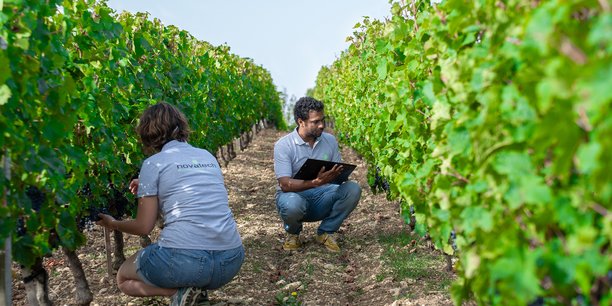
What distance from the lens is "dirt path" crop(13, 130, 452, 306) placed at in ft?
14.0

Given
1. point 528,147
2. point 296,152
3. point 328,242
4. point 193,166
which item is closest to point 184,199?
point 193,166

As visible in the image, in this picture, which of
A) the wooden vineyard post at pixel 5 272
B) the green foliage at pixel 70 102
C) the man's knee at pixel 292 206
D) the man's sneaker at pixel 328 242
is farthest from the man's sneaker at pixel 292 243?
the wooden vineyard post at pixel 5 272

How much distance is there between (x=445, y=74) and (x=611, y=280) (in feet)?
3.32

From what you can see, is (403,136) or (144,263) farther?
(403,136)

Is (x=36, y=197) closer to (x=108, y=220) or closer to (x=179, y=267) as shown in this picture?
(x=108, y=220)

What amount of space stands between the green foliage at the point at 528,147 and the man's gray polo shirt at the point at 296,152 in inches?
106

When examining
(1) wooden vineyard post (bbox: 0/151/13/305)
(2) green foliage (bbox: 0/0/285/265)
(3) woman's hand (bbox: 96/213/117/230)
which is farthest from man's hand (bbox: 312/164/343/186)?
(1) wooden vineyard post (bbox: 0/151/13/305)

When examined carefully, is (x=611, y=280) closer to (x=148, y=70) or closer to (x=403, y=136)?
(x=403, y=136)

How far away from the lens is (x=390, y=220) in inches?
266

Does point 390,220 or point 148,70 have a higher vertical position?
point 148,70

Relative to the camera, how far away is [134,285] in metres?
3.57

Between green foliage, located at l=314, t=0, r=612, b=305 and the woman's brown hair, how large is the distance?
157cm

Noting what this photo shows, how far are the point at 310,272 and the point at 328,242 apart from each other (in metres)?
0.75

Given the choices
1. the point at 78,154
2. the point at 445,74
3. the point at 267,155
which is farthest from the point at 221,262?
the point at 267,155
